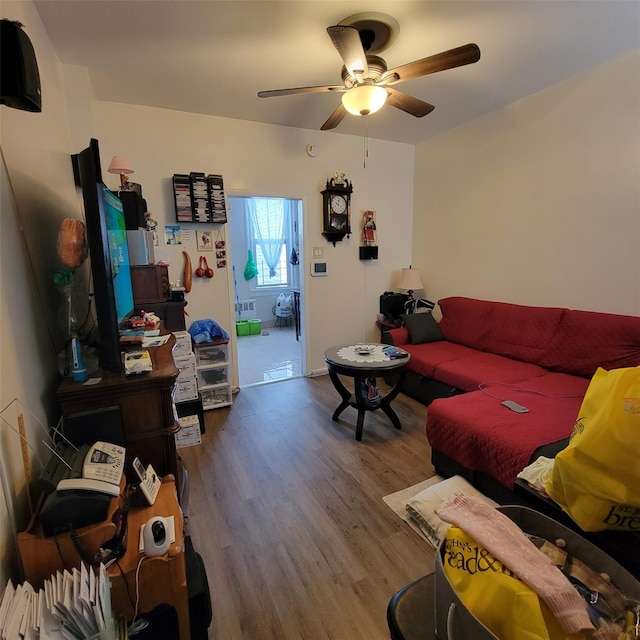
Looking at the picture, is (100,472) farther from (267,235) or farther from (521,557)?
(267,235)

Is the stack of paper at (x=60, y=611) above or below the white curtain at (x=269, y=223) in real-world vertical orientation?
below

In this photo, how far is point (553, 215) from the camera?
9.64ft

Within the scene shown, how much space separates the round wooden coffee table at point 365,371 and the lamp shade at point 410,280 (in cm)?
132

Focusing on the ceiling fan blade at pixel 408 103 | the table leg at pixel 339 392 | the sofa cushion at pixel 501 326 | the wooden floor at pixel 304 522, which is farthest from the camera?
the sofa cushion at pixel 501 326

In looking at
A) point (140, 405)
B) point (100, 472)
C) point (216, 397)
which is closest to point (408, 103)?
point (140, 405)

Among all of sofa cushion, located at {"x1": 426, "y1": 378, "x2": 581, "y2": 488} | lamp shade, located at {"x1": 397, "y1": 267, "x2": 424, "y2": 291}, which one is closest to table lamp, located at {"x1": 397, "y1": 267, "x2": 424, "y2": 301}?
lamp shade, located at {"x1": 397, "y1": 267, "x2": 424, "y2": 291}

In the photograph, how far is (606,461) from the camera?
999mm

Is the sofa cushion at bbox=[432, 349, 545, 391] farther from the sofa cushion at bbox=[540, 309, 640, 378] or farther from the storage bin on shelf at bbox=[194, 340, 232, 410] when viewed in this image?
the storage bin on shelf at bbox=[194, 340, 232, 410]

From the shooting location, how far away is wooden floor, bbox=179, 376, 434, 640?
1417 mm

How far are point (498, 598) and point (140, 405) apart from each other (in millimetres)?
1306

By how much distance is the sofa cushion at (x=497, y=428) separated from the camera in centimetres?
174

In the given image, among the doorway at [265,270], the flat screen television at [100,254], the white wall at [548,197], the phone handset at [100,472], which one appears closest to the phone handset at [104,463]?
the phone handset at [100,472]

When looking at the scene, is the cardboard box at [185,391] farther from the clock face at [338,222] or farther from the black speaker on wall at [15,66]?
the clock face at [338,222]

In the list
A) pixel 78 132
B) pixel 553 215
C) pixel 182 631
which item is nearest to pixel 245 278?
pixel 78 132
